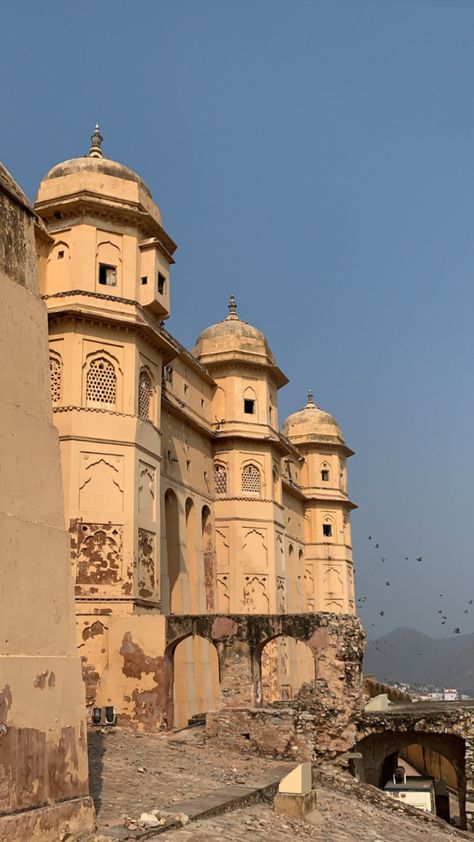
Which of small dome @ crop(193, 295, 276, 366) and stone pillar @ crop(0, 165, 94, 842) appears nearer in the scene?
stone pillar @ crop(0, 165, 94, 842)

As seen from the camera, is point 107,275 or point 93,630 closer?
point 93,630

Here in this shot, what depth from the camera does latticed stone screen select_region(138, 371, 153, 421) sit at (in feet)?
71.0

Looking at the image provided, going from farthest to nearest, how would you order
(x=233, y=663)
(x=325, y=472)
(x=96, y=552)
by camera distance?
1. (x=325, y=472)
2. (x=96, y=552)
3. (x=233, y=663)

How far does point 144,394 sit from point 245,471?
389 inches

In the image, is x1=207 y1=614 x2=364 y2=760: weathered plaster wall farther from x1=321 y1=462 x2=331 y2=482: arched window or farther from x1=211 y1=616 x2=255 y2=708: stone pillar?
x1=321 y1=462 x2=331 y2=482: arched window

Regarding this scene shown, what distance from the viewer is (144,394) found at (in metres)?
22.0

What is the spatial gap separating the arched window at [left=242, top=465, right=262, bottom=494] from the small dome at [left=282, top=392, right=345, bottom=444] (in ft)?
42.6

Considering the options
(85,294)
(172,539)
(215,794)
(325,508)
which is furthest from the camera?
(325,508)

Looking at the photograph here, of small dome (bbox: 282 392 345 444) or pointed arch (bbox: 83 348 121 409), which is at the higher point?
small dome (bbox: 282 392 345 444)

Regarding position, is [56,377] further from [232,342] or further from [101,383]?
[232,342]

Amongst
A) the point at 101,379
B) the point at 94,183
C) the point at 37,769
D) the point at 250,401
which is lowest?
the point at 37,769

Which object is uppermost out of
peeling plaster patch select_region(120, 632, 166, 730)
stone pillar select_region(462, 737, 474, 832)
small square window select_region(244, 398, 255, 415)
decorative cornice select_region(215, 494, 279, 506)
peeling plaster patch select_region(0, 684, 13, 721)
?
small square window select_region(244, 398, 255, 415)

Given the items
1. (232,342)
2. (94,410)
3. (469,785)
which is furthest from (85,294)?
(469,785)

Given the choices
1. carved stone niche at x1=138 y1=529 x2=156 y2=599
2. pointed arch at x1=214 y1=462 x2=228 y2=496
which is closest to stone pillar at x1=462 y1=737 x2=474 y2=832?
carved stone niche at x1=138 y1=529 x2=156 y2=599
